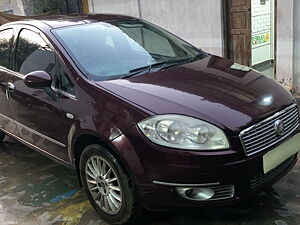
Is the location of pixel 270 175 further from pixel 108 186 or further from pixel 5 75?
pixel 5 75

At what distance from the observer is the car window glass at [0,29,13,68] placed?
382 centimetres

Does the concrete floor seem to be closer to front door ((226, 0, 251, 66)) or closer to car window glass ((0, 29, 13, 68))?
car window glass ((0, 29, 13, 68))

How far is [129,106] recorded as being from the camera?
2.44 metres

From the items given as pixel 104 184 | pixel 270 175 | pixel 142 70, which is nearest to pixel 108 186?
pixel 104 184

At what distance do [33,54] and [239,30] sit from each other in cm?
396

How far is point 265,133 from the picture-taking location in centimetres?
241

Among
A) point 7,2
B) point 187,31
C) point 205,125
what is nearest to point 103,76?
point 205,125

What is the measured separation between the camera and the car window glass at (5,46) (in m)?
3.82

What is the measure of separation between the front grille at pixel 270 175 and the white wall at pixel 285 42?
299 cm

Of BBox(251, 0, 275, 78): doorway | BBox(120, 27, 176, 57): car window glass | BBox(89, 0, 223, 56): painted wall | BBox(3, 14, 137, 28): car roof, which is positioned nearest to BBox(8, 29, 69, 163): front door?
BBox(3, 14, 137, 28): car roof

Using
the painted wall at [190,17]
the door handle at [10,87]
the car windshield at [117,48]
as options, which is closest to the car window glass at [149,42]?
the car windshield at [117,48]

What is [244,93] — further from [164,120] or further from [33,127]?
[33,127]

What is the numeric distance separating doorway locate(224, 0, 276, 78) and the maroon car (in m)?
2.92

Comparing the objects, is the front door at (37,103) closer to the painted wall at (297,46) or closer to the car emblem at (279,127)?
the car emblem at (279,127)
